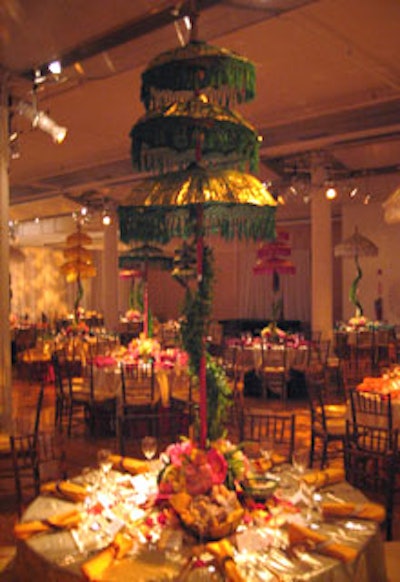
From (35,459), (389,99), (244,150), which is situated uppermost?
(389,99)

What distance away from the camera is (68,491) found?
2.70 meters

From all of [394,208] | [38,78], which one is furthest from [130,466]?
[38,78]

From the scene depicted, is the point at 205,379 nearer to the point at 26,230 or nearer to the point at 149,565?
the point at 149,565

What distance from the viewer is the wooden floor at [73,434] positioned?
446cm

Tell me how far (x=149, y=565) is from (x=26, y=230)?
19.6 meters

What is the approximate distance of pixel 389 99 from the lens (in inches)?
298

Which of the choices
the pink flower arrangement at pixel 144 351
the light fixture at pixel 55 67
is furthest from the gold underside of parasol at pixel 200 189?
the pink flower arrangement at pixel 144 351

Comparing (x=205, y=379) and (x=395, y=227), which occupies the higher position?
(x=395, y=227)

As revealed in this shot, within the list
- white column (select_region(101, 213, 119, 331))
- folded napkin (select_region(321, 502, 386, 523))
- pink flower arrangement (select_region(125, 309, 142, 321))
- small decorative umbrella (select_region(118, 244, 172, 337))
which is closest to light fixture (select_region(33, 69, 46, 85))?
small decorative umbrella (select_region(118, 244, 172, 337))

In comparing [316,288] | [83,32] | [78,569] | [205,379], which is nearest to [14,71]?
[83,32]

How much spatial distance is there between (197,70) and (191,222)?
26.0 inches

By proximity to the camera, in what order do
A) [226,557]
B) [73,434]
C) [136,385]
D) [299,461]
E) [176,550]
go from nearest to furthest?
[226,557]
[176,550]
[299,461]
[136,385]
[73,434]

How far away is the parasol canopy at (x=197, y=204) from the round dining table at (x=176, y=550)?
3.97ft

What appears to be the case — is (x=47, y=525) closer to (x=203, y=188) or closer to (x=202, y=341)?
(x=202, y=341)
